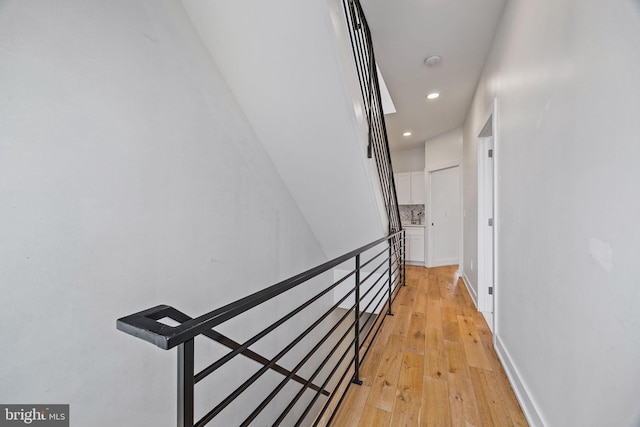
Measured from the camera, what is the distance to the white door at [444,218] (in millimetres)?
5012

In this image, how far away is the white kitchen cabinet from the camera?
5.18 meters

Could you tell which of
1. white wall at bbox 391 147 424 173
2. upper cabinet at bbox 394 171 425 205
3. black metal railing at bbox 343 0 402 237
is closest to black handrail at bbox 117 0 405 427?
black metal railing at bbox 343 0 402 237

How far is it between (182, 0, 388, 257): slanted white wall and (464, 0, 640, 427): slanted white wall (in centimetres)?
98

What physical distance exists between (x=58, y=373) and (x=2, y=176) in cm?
71

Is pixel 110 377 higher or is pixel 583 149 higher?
pixel 583 149

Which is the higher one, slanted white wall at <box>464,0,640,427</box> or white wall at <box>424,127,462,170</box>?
white wall at <box>424,127,462,170</box>

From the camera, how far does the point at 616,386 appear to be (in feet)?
2.43

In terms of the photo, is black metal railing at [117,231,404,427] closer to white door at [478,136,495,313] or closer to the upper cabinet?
white door at [478,136,495,313]

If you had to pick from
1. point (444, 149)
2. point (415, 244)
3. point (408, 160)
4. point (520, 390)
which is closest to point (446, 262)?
point (415, 244)

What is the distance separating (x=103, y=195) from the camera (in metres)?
1.04

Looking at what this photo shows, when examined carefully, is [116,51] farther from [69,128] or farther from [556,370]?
[556,370]

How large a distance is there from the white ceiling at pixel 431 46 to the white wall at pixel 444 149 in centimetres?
71

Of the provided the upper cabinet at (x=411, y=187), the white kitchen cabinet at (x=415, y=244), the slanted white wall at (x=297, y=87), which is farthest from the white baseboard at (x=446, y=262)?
the slanted white wall at (x=297, y=87)

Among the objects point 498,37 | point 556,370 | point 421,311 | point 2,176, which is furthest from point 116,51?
point 421,311
